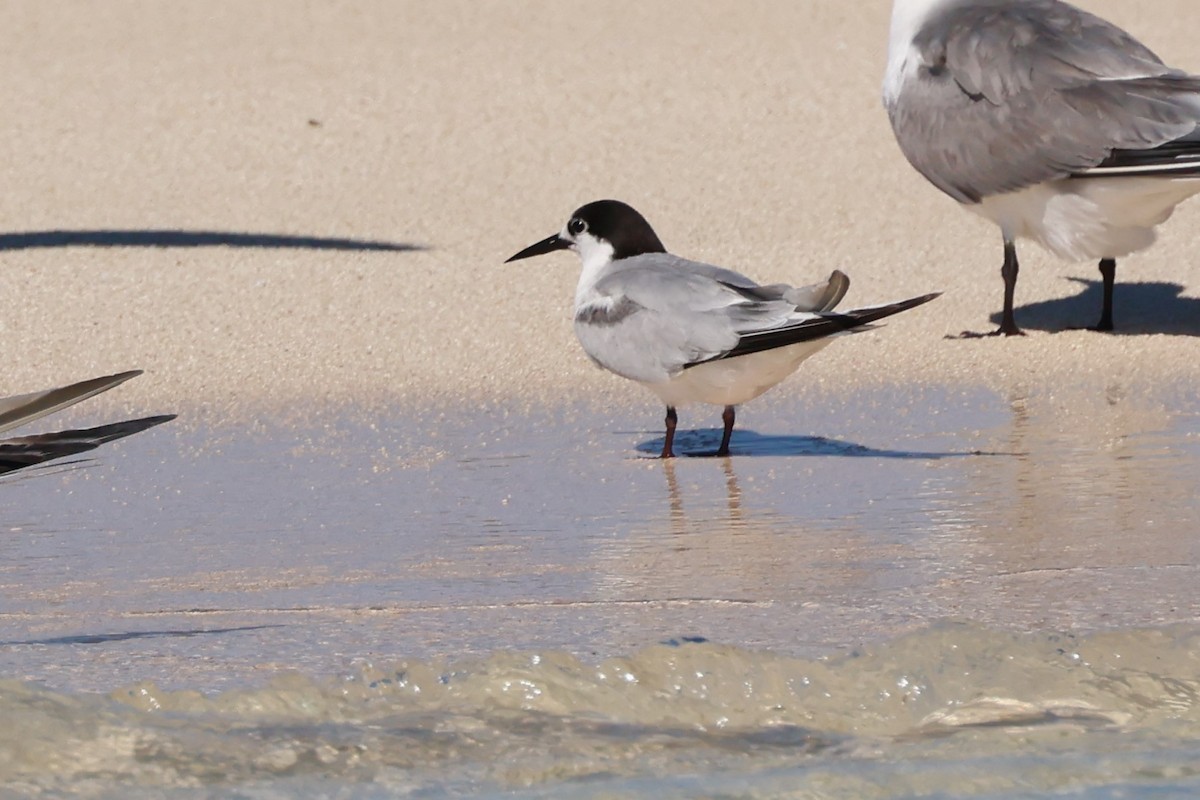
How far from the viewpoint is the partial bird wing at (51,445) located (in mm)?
3375

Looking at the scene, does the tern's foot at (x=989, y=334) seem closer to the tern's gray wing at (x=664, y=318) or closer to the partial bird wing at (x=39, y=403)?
the tern's gray wing at (x=664, y=318)

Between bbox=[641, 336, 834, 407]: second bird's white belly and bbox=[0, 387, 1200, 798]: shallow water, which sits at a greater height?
bbox=[641, 336, 834, 407]: second bird's white belly

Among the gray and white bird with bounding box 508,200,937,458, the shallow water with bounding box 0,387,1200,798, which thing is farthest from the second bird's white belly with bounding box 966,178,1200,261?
the gray and white bird with bounding box 508,200,937,458

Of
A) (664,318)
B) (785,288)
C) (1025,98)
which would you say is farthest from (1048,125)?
(664,318)

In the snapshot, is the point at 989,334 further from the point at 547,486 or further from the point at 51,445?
the point at 51,445

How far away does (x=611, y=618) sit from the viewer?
3918 millimetres

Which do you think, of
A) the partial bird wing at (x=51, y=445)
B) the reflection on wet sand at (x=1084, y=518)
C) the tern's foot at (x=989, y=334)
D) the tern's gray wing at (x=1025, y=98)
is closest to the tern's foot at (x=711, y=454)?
the reflection on wet sand at (x=1084, y=518)

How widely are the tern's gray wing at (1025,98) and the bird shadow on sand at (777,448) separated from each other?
164cm

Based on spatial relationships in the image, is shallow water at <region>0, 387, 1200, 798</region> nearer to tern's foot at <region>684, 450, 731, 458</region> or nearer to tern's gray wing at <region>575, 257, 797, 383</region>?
tern's foot at <region>684, 450, 731, 458</region>

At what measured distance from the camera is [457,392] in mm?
6379

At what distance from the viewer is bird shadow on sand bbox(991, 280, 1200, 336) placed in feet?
23.3

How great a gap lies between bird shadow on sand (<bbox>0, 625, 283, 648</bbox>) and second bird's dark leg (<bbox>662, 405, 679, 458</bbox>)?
6.11ft

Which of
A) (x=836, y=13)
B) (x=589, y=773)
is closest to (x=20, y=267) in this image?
(x=589, y=773)

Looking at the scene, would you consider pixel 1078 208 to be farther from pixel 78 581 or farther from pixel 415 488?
pixel 78 581
